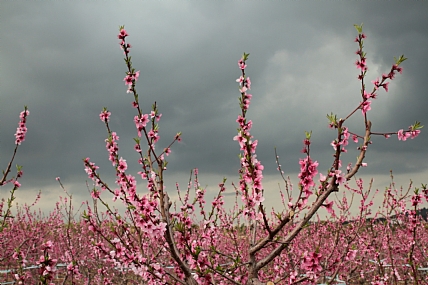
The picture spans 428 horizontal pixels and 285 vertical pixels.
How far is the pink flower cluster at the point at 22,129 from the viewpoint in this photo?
6777mm

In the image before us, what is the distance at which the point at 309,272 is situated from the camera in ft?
11.1

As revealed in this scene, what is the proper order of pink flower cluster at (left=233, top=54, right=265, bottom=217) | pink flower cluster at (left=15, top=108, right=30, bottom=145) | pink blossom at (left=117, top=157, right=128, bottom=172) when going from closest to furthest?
pink flower cluster at (left=233, top=54, right=265, bottom=217), pink blossom at (left=117, top=157, right=128, bottom=172), pink flower cluster at (left=15, top=108, right=30, bottom=145)

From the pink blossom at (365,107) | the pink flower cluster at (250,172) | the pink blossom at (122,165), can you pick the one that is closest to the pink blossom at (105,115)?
the pink blossom at (122,165)

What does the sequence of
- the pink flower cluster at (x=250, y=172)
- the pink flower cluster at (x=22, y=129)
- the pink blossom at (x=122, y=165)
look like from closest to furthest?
the pink flower cluster at (x=250, y=172) < the pink blossom at (x=122, y=165) < the pink flower cluster at (x=22, y=129)

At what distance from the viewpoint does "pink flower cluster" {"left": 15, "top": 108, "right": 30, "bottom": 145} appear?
6.78 metres

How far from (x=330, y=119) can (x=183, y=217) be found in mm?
2405

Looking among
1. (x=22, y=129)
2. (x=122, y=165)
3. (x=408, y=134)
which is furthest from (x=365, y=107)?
(x=22, y=129)

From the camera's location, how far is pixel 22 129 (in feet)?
22.6

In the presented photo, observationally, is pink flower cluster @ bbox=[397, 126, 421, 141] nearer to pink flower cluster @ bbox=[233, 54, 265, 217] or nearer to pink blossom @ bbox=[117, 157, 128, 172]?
pink flower cluster @ bbox=[233, 54, 265, 217]

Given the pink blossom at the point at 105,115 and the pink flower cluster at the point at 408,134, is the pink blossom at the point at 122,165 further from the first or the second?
the pink flower cluster at the point at 408,134

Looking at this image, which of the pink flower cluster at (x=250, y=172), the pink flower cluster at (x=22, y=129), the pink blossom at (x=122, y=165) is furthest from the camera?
the pink flower cluster at (x=22, y=129)

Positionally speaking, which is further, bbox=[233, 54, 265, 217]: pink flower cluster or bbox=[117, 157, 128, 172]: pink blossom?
bbox=[117, 157, 128, 172]: pink blossom

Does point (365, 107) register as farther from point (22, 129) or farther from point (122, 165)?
point (22, 129)

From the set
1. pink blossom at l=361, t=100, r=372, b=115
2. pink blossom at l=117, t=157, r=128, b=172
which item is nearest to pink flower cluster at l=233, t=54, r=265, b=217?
pink blossom at l=361, t=100, r=372, b=115
